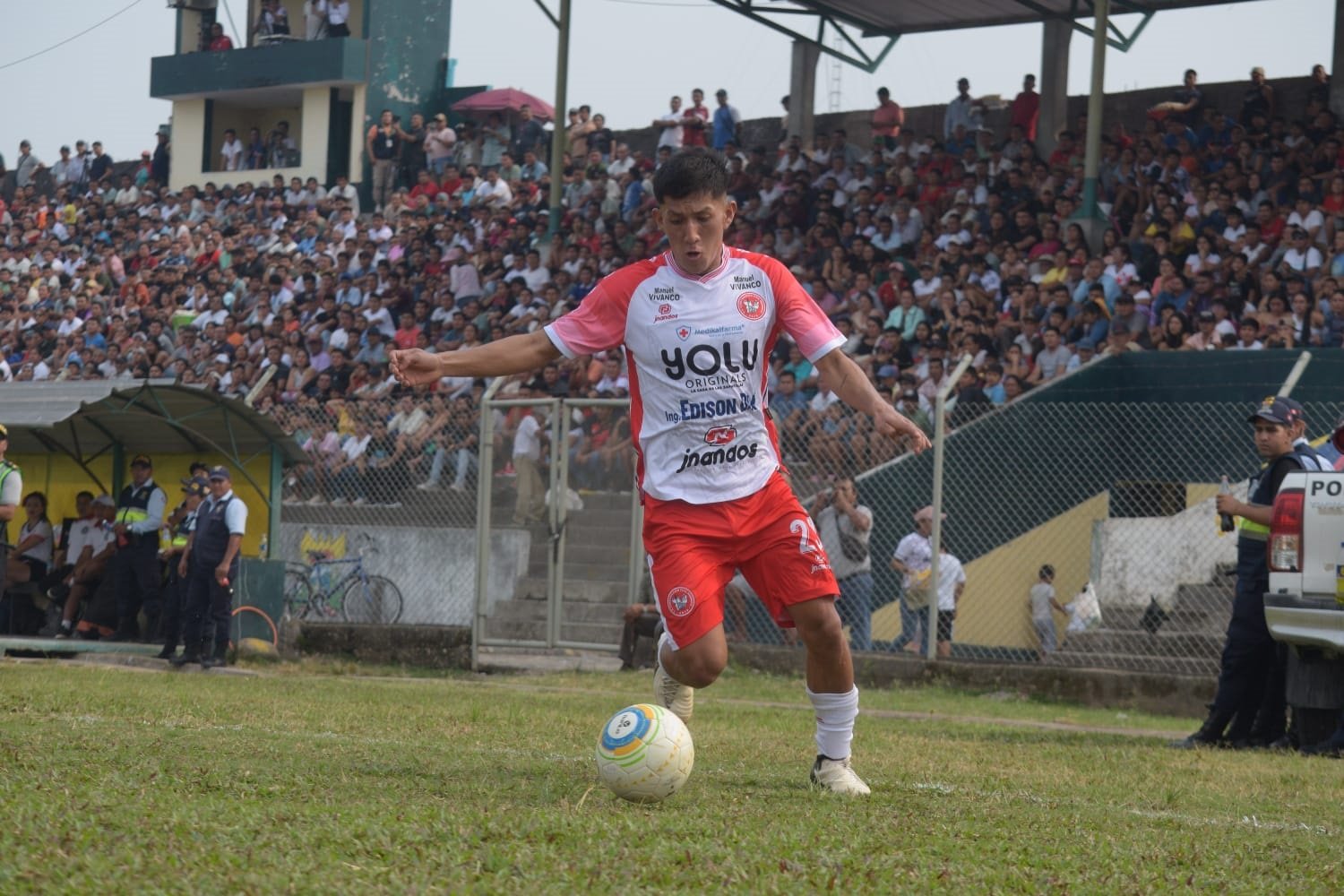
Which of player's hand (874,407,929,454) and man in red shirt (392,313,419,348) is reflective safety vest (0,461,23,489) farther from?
man in red shirt (392,313,419,348)

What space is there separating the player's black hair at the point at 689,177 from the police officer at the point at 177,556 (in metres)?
11.2

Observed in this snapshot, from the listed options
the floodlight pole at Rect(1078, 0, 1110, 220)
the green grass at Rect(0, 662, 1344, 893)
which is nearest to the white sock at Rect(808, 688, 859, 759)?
the green grass at Rect(0, 662, 1344, 893)

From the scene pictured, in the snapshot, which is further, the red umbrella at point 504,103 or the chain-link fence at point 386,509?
the red umbrella at point 504,103

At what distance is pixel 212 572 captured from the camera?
54.0ft

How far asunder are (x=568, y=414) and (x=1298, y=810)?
10.2 m

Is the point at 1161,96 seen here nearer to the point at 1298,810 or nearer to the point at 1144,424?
the point at 1144,424

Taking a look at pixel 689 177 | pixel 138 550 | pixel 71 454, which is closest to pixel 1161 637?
pixel 689 177

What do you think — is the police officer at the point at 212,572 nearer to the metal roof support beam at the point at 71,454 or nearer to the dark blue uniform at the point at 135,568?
the dark blue uniform at the point at 135,568

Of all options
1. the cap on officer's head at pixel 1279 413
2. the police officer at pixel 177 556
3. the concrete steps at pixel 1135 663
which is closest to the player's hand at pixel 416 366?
the cap on officer's head at pixel 1279 413

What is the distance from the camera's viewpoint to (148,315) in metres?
31.0

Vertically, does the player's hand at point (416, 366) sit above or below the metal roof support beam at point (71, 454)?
above

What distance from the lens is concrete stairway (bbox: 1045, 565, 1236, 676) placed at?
1492 cm

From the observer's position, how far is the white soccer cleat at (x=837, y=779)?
673 cm

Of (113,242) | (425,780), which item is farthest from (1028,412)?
(113,242)
